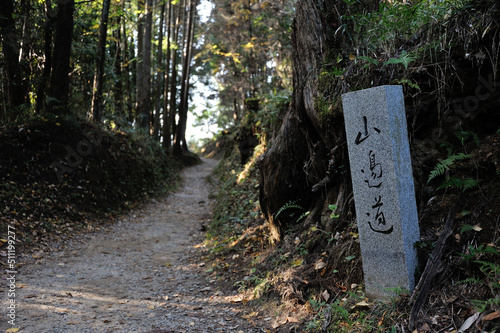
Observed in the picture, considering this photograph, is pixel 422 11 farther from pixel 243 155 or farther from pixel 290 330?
pixel 243 155

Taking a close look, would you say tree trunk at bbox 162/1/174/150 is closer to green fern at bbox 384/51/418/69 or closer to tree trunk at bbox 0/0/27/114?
tree trunk at bbox 0/0/27/114

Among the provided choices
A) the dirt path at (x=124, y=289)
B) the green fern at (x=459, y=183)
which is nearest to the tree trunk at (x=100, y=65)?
the dirt path at (x=124, y=289)

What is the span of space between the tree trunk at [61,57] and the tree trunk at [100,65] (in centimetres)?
143

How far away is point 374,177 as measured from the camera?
12.5 ft

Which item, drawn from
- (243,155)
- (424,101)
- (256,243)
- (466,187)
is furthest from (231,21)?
(466,187)

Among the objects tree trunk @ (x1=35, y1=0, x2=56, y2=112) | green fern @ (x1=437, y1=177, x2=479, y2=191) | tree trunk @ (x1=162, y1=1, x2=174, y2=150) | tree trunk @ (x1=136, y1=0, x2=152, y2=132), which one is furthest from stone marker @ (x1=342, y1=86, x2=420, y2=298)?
tree trunk @ (x1=162, y1=1, x2=174, y2=150)

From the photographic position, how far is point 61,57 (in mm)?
10406

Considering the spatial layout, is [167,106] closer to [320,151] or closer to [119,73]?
[119,73]

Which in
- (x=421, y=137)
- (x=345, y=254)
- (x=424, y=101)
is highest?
(x=424, y=101)

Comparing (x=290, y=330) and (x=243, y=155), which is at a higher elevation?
(x=243, y=155)

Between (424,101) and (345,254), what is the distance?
2227 mm

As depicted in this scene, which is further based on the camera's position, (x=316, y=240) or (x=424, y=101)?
(x=316, y=240)

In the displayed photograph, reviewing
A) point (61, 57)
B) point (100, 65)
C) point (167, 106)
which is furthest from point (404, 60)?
point (167, 106)

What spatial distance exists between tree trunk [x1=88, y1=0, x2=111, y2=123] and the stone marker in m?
10.8
